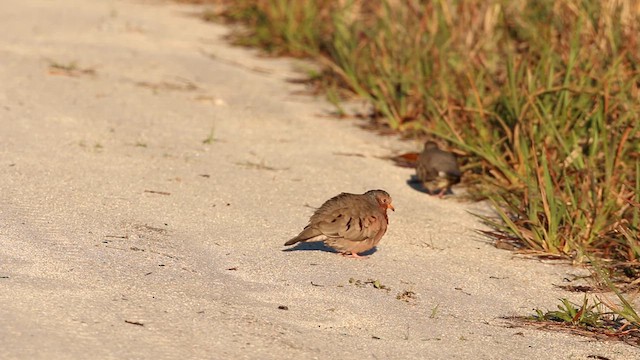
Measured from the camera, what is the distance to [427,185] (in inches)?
282

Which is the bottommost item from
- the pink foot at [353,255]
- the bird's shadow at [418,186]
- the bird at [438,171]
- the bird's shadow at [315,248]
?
the bird's shadow at [418,186]

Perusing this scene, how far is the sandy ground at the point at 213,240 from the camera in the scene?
4.35 m

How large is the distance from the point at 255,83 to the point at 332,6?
1.81 metres

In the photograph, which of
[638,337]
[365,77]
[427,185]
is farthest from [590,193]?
[365,77]

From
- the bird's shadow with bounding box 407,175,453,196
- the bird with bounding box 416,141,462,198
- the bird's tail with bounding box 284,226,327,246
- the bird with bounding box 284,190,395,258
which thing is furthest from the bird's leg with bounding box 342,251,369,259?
the bird's shadow with bounding box 407,175,453,196

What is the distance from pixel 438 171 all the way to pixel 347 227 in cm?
155

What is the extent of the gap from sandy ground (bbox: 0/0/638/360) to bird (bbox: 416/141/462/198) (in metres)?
0.12

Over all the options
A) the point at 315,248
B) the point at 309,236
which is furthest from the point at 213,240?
the point at 315,248

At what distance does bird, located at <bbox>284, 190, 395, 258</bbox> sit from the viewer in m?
5.64

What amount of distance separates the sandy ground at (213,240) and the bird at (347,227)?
104 millimetres

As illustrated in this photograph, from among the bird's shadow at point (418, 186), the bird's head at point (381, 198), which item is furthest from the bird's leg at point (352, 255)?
the bird's shadow at point (418, 186)

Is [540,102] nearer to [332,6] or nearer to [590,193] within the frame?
[590,193]

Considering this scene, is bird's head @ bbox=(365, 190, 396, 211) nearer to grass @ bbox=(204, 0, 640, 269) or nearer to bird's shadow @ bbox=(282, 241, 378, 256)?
bird's shadow @ bbox=(282, 241, 378, 256)

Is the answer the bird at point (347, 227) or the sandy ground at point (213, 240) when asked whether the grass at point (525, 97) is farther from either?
the bird at point (347, 227)
